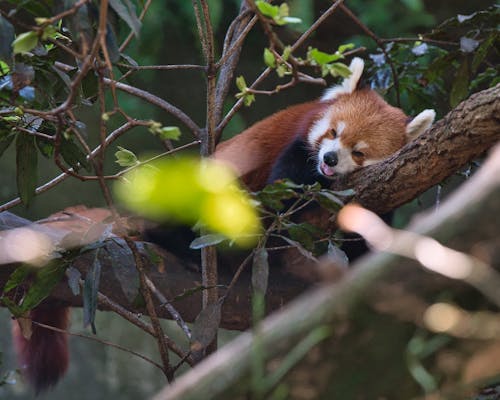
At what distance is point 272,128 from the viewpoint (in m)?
2.90

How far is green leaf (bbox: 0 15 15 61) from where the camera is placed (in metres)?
1.34

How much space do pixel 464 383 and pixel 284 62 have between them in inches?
34.6

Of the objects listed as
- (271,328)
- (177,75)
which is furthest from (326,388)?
(177,75)

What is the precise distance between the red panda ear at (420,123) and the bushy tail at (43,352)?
138 cm

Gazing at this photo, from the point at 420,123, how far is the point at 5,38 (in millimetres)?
1635

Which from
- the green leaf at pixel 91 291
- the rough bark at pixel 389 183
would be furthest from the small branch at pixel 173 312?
the green leaf at pixel 91 291

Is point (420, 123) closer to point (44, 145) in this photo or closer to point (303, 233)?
point (303, 233)

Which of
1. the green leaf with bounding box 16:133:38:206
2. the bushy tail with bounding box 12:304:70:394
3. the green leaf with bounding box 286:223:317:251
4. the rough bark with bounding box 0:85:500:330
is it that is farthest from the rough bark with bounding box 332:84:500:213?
the bushy tail with bounding box 12:304:70:394

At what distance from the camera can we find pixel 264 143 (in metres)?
2.87

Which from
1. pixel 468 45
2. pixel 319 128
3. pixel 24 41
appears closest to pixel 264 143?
pixel 319 128

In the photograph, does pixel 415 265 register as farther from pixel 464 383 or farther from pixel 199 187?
pixel 199 187

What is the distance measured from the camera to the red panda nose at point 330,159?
2.52 meters

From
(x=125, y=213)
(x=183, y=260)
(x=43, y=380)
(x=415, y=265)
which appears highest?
(x=415, y=265)

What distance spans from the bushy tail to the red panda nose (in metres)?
1.04
